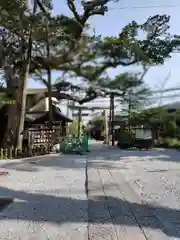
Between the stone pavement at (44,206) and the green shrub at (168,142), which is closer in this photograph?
the stone pavement at (44,206)

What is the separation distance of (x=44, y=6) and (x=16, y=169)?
8.63 meters

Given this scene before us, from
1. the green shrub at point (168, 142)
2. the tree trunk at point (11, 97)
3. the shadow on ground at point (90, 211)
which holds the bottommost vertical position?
the shadow on ground at point (90, 211)

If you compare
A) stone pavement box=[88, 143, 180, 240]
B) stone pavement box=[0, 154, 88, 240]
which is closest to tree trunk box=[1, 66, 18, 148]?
stone pavement box=[0, 154, 88, 240]

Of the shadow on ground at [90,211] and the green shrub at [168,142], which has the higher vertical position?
the green shrub at [168,142]

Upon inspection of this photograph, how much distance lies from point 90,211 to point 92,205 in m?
0.39

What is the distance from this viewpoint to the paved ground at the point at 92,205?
15.2ft

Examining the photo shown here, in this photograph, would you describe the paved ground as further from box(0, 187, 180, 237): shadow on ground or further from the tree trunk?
the tree trunk

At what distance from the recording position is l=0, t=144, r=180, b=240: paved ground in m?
4.64

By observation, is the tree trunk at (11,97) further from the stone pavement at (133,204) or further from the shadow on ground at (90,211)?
the shadow on ground at (90,211)

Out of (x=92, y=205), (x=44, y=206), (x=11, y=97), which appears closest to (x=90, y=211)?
(x=92, y=205)

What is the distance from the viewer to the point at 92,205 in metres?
6.07

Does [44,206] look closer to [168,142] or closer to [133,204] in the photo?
A: [133,204]

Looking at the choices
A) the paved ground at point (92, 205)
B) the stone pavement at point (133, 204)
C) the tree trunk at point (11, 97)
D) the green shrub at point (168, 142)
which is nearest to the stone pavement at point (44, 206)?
the paved ground at point (92, 205)

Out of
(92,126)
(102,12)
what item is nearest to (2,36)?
(102,12)
